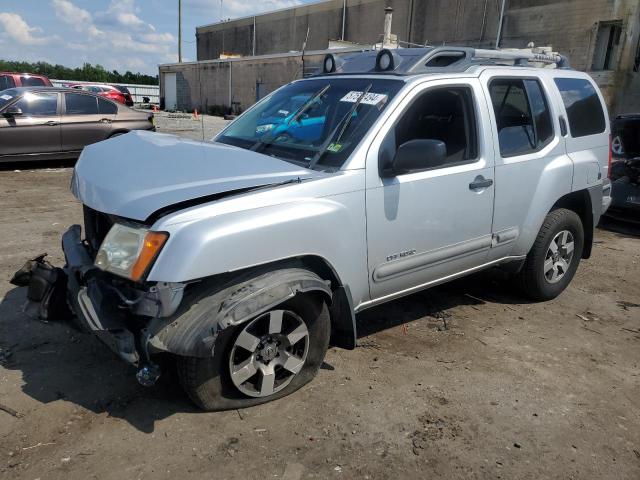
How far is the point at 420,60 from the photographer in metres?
3.74

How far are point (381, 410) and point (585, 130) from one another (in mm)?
3257

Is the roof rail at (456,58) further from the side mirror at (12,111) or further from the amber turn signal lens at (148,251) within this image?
the side mirror at (12,111)

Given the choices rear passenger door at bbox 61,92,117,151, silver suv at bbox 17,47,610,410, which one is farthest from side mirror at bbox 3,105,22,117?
silver suv at bbox 17,47,610,410

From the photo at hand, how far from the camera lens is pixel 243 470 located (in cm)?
258

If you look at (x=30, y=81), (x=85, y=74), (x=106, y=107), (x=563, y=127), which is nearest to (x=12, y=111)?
(x=106, y=107)

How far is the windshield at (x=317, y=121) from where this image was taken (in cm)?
336

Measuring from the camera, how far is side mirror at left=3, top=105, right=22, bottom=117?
9734 mm

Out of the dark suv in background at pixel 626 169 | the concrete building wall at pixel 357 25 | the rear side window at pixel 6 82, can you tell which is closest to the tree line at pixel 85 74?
the concrete building wall at pixel 357 25

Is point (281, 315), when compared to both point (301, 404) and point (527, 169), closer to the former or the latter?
point (301, 404)

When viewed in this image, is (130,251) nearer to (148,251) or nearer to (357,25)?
(148,251)

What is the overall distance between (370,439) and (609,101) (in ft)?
62.7

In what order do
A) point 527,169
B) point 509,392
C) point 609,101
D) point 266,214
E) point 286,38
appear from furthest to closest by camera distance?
point 286,38 → point 609,101 → point 527,169 → point 509,392 → point 266,214

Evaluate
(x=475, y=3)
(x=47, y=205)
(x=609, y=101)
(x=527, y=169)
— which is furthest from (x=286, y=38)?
(x=527, y=169)

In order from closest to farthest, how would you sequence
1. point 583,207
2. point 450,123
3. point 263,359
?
point 263,359 → point 450,123 → point 583,207
